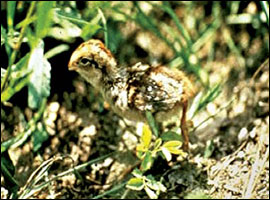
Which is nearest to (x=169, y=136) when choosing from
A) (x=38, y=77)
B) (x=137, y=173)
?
(x=137, y=173)

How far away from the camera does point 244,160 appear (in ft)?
10.1

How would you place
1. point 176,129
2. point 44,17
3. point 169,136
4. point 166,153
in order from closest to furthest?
1. point 44,17
2. point 166,153
3. point 169,136
4. point 176,129

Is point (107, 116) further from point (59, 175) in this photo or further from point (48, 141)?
point (59, 175)

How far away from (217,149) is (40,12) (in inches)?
58.7

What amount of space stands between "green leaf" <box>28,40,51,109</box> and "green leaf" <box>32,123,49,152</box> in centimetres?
42

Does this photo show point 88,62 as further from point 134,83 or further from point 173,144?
point 173,144

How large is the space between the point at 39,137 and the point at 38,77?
1.66ft

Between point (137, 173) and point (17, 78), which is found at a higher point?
point (17, 78)

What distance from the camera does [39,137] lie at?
3133 mm

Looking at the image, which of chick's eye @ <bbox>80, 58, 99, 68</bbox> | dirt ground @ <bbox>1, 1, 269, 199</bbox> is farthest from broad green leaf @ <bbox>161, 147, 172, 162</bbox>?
chick's eye @ <bbox>80, 58, 99, 68</bbox>

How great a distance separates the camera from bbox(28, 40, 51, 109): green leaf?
2.70m

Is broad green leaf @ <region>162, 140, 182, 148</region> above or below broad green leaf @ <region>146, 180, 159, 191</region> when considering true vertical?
above

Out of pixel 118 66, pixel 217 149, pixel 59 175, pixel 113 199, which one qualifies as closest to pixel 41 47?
pixel 118 66

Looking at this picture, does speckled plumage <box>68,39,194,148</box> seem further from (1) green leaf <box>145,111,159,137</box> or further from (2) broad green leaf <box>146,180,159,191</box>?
(2) broad green leaf <box>146,180,159,191</box>
